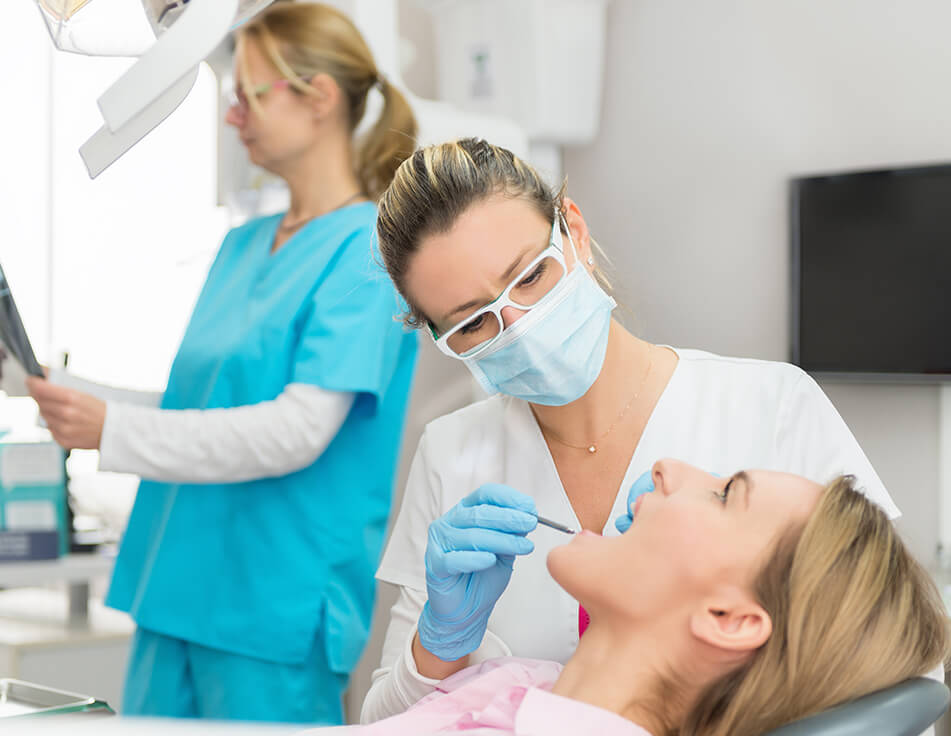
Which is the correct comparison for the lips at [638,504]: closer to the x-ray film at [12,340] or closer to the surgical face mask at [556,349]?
the surgical face mask at [556,349]

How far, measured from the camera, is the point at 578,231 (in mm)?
1285

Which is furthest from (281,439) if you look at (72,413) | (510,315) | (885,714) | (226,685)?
(885,714)

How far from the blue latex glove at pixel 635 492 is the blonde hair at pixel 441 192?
0.31 m

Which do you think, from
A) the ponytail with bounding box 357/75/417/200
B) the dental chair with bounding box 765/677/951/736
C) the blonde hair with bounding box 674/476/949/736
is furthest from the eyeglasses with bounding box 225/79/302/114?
the dental chair with bounding box 765/677/951/736

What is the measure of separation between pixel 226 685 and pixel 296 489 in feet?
1.09

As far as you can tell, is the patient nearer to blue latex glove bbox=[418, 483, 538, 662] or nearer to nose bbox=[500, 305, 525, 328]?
blue latex glove bbox=[418, 483, 538, 662]

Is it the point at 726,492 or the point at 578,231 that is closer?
the point at 726,492

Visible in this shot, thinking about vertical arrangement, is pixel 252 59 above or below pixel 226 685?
above

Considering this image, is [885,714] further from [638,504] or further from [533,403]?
[533,403]

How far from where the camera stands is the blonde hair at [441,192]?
115 cm

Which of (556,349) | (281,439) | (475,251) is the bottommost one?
(281,439)

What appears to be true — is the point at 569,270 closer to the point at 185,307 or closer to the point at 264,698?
the point at 264,698

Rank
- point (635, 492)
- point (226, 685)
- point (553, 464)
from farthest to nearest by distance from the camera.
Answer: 1. point (226, 685)
2. point (553, 464)
3. point (635, 492)

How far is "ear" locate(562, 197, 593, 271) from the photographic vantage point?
1.26 m
